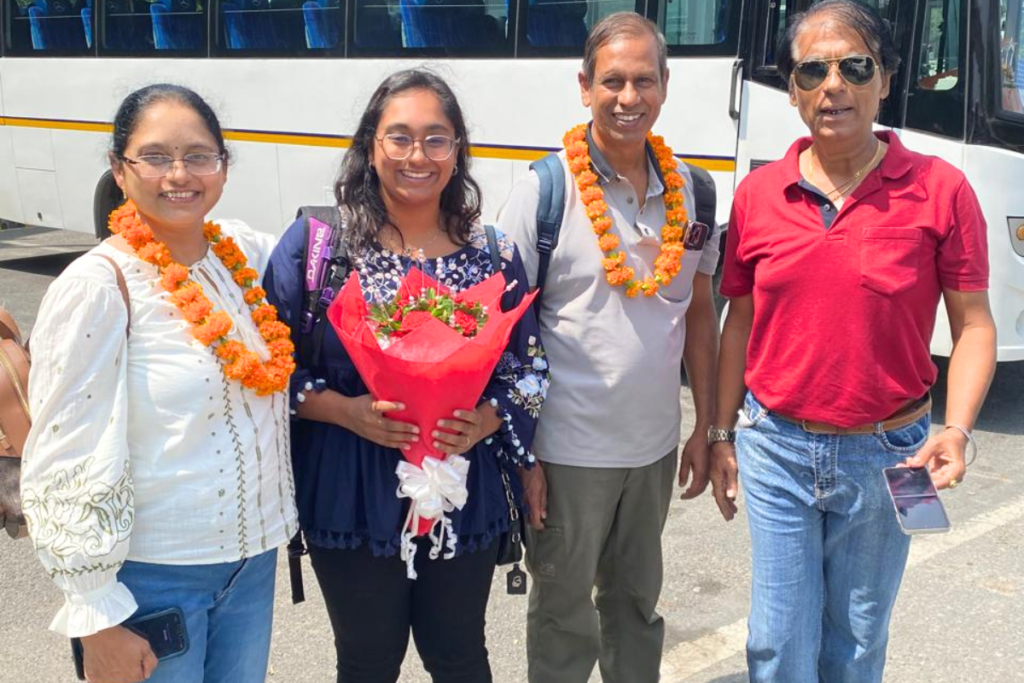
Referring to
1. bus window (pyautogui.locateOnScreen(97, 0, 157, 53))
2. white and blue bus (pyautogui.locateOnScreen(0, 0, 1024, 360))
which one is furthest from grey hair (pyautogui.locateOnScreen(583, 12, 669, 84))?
bus window (pyautogui.locateOnScreen(97, 0, 157, 53))

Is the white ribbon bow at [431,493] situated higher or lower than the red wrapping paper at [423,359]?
lower

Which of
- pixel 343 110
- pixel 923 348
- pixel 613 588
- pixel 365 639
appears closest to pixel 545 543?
pixel 613 588

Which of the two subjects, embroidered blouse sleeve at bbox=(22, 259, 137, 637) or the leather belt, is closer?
embroidered blouse sleeve at bbox=(22, 259, 137, 637)

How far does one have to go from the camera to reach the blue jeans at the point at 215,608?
1.90 m

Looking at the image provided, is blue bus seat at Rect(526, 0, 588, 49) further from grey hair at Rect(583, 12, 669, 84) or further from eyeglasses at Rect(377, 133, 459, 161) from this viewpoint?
eyeglasses at Rect(377, 133, 459, 161)

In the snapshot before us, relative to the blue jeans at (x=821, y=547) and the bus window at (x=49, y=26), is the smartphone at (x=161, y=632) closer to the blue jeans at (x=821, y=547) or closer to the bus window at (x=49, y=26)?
the blue jeans at (x=821, y=547)

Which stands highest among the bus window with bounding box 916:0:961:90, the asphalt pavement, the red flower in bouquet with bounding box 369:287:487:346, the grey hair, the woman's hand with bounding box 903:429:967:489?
the bus window with bounding box 916:0:961:90

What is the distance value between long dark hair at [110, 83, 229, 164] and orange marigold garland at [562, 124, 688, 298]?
3.15 feet

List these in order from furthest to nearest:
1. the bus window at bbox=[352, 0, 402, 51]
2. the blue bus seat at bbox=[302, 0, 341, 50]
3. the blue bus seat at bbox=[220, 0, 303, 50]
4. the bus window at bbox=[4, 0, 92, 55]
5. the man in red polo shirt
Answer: the bus window at bbox=[4, 0, 92, 55] < the blue bus seat at bbox=[220, 0, 303, 50] < the blue bus seat at bbox=[302, 0, 341, 50] < the bus window at bbox=[352, 0, 402, 51] < the man in red polo shirt

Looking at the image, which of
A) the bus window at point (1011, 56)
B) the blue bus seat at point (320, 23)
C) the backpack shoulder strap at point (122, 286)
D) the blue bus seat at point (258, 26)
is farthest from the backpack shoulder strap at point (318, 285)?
the blue bus seat at point (258, 26)

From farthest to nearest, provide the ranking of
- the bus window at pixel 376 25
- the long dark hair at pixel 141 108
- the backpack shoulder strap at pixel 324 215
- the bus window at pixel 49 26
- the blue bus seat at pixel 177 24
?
the bus window at pixel 49 26 < the blue bus seat at pixel 177 24 < the bus window at pixel 376 25 < the backpack shoulder strap at pixel 324 215 < the long dark hair at pixel 141 108

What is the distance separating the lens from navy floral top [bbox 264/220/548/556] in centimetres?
→ 218

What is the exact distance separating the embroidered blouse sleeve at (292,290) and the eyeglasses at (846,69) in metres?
1.19

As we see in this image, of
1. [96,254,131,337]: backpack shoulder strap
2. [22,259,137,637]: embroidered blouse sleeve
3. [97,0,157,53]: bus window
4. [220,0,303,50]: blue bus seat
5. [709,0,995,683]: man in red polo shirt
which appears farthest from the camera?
[97,0,157,53]: bus window
